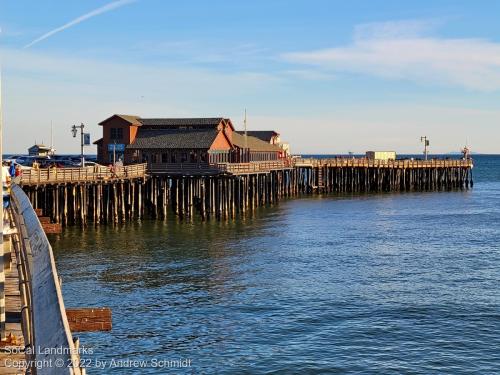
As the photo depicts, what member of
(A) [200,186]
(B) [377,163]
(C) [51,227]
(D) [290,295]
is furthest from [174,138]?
(C) [51,227]

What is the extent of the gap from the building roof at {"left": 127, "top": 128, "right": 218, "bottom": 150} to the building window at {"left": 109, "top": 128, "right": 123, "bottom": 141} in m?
1.64

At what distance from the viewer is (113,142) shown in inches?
2749

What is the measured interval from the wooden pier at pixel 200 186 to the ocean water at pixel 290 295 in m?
3.55

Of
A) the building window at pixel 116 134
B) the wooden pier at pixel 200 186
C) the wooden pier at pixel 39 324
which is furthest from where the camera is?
the building window at pixel 116 134

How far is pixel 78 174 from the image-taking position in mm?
50938

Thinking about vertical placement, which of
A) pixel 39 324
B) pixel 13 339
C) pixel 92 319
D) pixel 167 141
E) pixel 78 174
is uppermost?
pixel 167 141

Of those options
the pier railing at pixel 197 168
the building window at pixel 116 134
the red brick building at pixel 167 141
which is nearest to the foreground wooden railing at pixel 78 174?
the pier railing at pixel 197 168

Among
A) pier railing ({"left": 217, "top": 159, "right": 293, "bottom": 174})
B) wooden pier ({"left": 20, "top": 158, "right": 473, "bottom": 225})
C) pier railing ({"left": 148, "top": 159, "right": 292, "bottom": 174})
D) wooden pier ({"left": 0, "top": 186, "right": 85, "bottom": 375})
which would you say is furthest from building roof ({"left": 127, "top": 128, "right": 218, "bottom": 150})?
wooden pier ({"left": 0, "top": 186, "right": 85, "bottom": 375})

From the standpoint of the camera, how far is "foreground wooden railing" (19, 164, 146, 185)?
1863 inches

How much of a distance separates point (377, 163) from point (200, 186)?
42378 millimetres

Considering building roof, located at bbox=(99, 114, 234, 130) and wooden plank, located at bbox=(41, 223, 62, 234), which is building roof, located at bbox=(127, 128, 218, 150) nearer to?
building roof, located at bbox=(99, 114, 234, 130)

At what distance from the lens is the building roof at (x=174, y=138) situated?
67.4 metres

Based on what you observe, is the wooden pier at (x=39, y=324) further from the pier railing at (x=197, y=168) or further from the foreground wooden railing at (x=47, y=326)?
the pier railing at (x=197, y=168)

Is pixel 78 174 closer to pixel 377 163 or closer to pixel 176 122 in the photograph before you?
pixel 176 122
